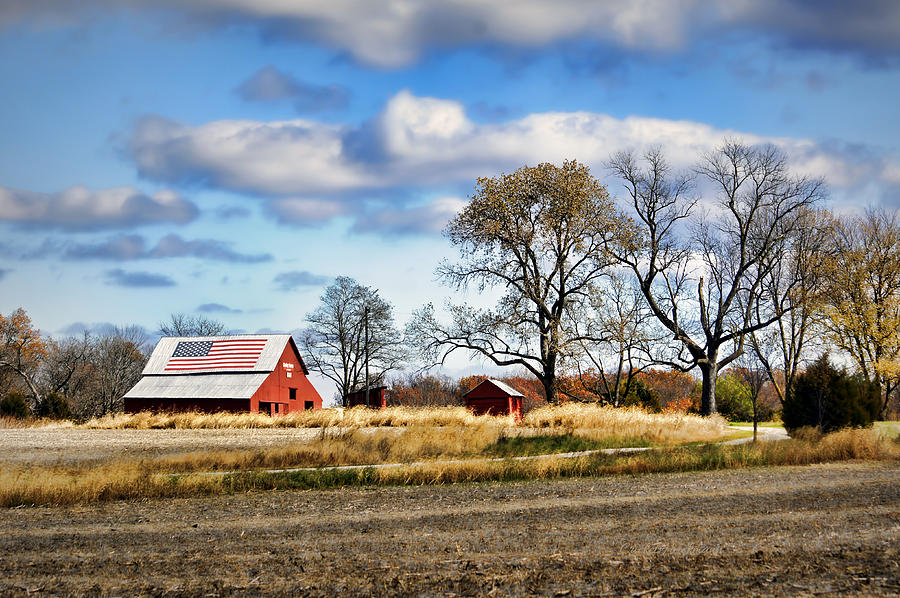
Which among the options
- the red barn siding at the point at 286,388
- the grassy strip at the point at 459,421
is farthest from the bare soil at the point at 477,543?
the red barn siding at the point at 286,388

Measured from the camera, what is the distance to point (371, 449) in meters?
20.2

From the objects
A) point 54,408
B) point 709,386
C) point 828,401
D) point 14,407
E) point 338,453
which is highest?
point 709,386

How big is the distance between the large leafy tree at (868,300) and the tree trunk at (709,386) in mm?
6485

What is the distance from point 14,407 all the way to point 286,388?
52.8ft

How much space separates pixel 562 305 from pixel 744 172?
13399mm

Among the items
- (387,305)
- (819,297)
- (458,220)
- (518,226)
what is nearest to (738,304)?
(819,297)

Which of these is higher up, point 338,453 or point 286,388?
point 286,388

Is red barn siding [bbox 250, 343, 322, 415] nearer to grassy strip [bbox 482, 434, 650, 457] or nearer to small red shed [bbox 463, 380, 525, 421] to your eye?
small red shed [bbox 463, 380, 525, 421]

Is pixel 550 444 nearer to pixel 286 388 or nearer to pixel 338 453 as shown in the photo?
pixel 338 453

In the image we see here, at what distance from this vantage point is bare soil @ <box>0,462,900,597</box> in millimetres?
7230

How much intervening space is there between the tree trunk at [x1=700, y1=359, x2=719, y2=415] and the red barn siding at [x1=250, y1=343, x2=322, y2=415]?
941 inches

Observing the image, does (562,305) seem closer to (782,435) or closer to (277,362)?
(782,435)

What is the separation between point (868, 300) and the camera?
131 feet

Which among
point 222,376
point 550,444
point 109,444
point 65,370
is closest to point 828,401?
point 550,444
